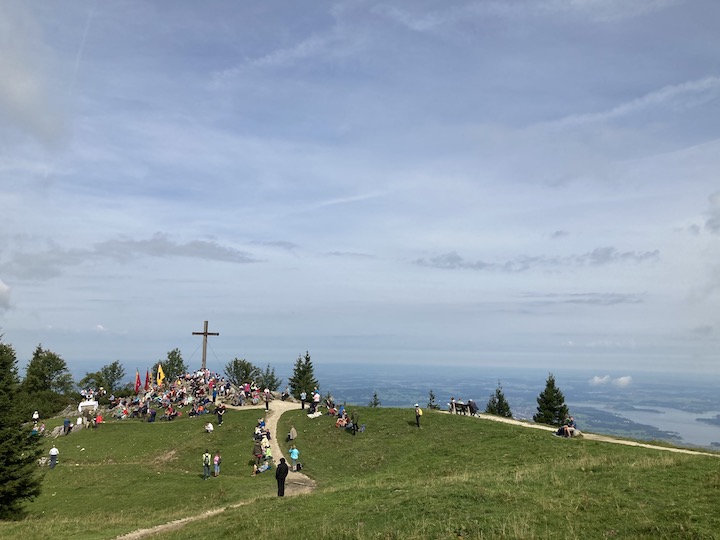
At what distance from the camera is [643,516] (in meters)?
14.3

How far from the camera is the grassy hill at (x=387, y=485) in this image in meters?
15.0

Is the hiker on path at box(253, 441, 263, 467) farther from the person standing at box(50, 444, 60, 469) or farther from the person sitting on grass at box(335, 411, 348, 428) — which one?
the person standing at box(50, 444, 60, 469)

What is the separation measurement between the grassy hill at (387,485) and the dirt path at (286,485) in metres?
0.92

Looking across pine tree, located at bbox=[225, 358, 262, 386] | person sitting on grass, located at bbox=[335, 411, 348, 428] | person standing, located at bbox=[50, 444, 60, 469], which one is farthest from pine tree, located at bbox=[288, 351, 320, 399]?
person standing, located at bbox=[50, 444, 60, 469]

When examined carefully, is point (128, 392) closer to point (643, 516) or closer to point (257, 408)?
point (257, 408)

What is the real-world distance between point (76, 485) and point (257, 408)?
65.5ft

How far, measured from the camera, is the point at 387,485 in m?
24.2

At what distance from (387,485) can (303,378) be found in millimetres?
79367

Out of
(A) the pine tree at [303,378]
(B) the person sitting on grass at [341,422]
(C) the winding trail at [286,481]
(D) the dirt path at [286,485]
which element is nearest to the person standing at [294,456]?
(D) the dirt path at [286,485]

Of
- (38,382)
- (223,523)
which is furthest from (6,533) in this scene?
(38,382)

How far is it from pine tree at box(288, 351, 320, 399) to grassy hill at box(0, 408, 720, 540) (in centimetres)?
4904

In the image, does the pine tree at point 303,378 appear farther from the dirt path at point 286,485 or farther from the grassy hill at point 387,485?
the grassy hill at point 387,485

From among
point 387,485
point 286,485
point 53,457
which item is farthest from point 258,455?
point 53,457

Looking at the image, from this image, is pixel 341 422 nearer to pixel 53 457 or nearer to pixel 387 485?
pixel 387 485
